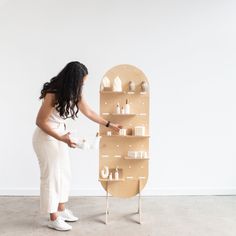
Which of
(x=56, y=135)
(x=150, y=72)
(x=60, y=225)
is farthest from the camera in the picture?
(x=150, y=72)

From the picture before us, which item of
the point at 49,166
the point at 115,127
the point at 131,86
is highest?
the point at 131,86

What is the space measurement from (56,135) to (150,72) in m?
1.45

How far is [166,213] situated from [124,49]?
1691 millimetres

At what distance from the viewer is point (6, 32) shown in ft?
10.3

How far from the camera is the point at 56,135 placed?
2.18 meters

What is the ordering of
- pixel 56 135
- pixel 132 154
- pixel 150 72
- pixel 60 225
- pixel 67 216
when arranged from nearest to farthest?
1. pixel 56 135
2. pixel 60 225
3. pixel 67 216
4. pixel 132 154
5. pixel 150 72

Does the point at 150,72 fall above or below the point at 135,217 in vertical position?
above

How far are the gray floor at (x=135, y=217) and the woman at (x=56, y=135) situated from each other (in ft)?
0.75

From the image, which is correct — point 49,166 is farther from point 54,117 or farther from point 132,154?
point 132,154

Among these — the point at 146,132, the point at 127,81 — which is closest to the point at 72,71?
the point at 127,81

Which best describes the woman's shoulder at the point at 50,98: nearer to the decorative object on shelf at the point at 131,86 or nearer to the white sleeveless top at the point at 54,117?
the white sleeveless top at the point at 54,117

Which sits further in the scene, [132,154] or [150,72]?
[150,72]

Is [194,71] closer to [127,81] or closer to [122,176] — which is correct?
[127,81]

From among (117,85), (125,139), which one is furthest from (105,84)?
(125,139)
